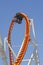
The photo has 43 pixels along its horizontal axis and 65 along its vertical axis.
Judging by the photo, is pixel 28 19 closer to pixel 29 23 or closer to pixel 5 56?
pixel 29 23

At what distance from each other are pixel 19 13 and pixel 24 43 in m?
3.46

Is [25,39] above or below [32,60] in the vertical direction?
above

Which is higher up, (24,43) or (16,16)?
(16,16)

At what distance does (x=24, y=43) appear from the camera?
3266 cm

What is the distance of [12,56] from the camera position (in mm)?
35156

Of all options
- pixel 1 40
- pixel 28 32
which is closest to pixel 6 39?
pixel 1 40

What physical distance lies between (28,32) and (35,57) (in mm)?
2784

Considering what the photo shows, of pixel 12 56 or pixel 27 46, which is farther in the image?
pixel 12 56

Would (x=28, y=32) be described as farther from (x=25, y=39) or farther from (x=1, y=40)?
(x=1, y=40)

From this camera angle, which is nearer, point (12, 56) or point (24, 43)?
point (24, 43)

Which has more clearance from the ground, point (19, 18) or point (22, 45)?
point (19, 18)

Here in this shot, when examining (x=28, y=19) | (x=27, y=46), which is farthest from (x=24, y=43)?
(x=28, y=19)

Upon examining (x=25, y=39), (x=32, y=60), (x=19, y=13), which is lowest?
(x=32, y=60)

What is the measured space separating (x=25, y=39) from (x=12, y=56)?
3460 mm
